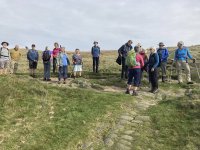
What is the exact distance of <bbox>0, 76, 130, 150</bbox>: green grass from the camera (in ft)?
38.5

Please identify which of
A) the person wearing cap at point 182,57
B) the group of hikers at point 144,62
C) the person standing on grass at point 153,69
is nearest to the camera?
the group of hikers at point 144,62

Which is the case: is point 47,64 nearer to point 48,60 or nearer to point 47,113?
point 48,60

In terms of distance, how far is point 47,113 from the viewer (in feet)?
45.8

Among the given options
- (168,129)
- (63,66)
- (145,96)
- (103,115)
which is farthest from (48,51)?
(168,129)

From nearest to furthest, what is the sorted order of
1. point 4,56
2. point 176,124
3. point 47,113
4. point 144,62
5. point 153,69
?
point 176,124 → point 47,113 → point 153,69 → point 4,56 → point 144,62

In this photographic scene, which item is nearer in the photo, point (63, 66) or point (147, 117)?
point (147, 117)

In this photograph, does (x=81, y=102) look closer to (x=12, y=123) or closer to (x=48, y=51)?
(x=12, y=123)

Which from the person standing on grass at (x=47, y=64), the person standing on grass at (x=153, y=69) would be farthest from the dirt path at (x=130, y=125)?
the person standing on grass at (x=47, y=64)

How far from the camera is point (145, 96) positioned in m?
17.8

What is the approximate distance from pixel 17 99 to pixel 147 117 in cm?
491

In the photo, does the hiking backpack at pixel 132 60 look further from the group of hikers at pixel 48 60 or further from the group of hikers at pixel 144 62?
the group of hikers at pixel 48 60

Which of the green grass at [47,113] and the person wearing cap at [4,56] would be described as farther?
the person wearing cap at [4,56]

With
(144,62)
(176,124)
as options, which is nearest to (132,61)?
(144,62)

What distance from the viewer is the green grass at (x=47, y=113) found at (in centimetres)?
1174
